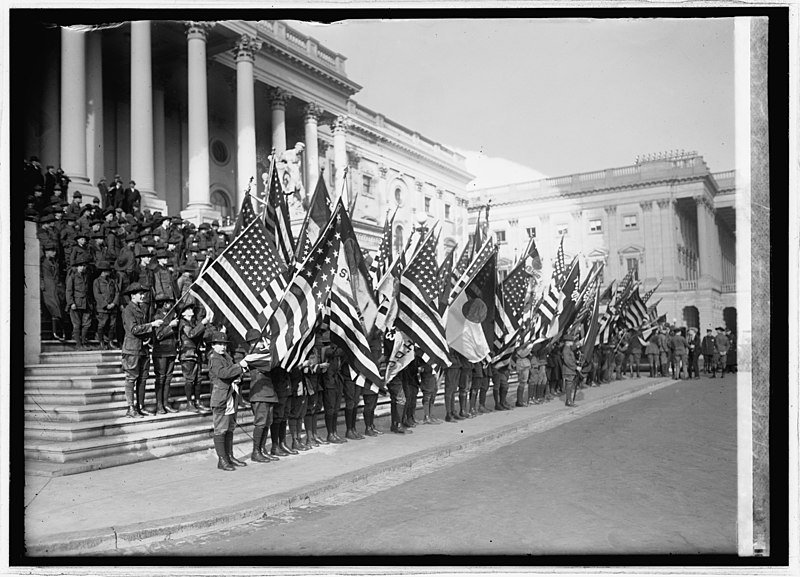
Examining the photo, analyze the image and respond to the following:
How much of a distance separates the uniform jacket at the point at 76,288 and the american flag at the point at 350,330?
180 inches

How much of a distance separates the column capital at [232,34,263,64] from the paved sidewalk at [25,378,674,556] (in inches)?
847

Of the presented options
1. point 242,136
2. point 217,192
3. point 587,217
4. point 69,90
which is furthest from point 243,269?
point 587,217

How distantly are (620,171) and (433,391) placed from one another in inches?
1613

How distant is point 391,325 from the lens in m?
12.1

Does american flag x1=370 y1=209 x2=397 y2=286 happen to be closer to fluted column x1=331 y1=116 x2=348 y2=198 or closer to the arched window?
the arched window

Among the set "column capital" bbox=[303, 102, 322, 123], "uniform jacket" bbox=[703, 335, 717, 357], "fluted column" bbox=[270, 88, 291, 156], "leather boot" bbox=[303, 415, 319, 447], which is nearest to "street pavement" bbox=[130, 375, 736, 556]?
"leather boot" bbox=[303, 415, 319, 447]

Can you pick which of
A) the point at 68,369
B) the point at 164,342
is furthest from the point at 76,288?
the point at 164,342

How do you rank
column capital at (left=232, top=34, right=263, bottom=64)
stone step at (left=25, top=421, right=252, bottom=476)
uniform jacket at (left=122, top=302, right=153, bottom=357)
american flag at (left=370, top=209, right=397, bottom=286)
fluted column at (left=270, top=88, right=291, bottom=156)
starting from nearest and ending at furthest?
stone step at (left=25, top=421, right=252, bottom=476)
uniform jacket at (left=122, top=302, right=153, bottom=357)
american flag at (left=370, top=209, right=397, bottom=286)
column capital at (left=232, top=34, right=263, bottom=64)
fluted column at (left=270, top=88, right=291, bottom=156)

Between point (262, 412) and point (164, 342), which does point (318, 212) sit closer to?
point (164, 342)

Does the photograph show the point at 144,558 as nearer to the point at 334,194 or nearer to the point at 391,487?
the point at 391,487

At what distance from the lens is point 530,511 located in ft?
23.8

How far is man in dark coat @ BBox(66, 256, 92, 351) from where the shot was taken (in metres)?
12.4

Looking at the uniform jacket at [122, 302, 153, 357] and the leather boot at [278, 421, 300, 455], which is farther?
the uniform jacket at [122, 302, 153, 357]

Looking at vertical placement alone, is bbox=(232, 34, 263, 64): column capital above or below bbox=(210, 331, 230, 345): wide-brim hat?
above
